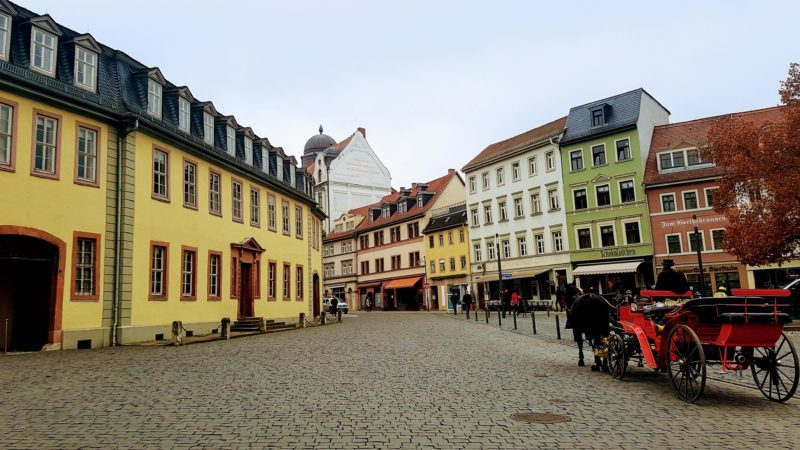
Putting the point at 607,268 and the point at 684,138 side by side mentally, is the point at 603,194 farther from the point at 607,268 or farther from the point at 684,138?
the point at 684,138

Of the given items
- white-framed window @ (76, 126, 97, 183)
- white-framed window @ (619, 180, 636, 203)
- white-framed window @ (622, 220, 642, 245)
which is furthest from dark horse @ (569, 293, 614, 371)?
white-framed window @ (619, 180, 636, 203)

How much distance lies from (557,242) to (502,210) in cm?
693

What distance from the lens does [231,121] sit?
27.5 metres

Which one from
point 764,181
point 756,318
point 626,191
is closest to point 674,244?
point 626,191

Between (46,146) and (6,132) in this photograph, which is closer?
(6,132)

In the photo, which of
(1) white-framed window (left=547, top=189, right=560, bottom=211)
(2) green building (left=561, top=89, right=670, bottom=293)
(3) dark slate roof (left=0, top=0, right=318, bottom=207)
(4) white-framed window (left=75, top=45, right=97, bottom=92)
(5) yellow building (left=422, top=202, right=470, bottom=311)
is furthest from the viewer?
(5) yellow building (left=422, top=202, right=470, bottom=311)

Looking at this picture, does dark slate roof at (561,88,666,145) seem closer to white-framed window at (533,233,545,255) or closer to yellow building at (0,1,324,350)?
white-framed window at (533,233,545,255)

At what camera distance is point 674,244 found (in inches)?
1581

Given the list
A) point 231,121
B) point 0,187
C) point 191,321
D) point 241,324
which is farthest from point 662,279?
point 231,121

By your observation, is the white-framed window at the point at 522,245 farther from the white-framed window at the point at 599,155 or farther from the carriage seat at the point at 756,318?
the carriage seat at the point at 756,318

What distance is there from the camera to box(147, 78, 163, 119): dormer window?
21484 mm

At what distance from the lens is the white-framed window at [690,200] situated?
39875 mm

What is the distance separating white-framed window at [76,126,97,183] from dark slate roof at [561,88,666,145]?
117 ft

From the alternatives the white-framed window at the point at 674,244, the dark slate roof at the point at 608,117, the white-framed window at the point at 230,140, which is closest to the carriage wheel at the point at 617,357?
the white-framed window at the point at 230,140
